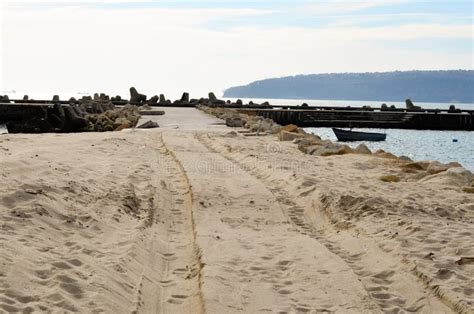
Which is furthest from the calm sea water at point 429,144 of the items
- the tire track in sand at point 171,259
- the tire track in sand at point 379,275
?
the tire track in sand at point 379,275

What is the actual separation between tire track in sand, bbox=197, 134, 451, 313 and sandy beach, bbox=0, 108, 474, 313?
0.01m

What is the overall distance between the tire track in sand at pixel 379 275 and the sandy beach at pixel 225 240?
0.05ft

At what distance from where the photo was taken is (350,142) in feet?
125

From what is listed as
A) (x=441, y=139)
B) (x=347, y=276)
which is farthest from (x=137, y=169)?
(x=441, y=139)

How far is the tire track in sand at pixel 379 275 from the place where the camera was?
5.30 m

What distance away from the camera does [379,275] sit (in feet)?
19.9

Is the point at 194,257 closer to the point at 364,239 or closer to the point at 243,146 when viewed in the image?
the point at 364,239

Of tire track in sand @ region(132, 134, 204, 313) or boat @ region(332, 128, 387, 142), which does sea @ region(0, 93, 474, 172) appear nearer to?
boat @ region(332, 128, 387, 142)

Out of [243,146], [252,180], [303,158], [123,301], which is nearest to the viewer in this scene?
[123,301]

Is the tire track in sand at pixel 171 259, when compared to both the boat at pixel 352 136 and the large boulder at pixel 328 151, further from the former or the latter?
the boat at pixel 352 136

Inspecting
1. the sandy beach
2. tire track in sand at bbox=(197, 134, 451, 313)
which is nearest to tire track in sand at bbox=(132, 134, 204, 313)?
the sandy beach

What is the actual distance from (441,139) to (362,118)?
8.47 meters

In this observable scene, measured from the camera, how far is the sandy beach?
5.20 meters

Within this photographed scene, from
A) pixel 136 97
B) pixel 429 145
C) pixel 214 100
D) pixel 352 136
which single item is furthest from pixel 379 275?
pixel 214 100
